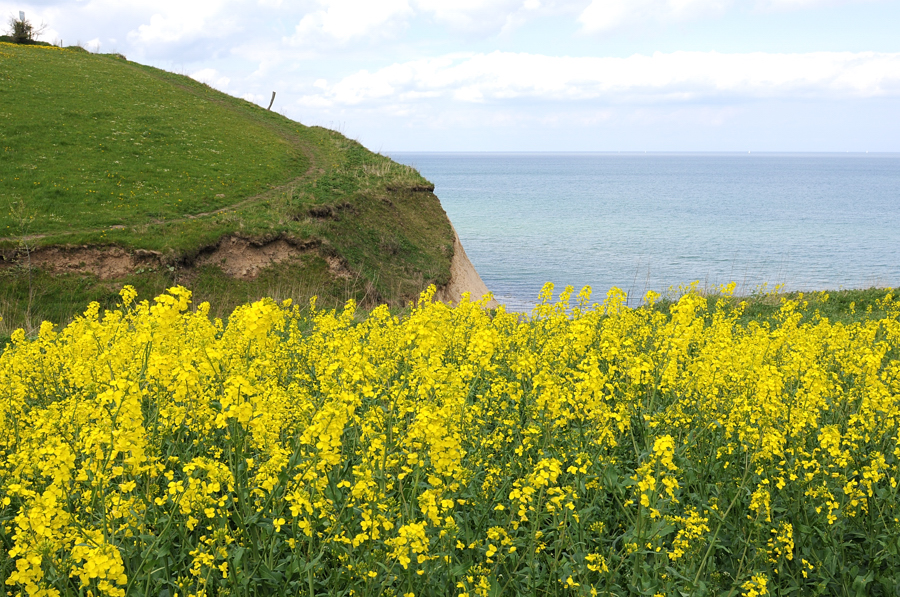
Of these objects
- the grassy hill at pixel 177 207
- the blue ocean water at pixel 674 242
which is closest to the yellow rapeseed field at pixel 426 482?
the grassy hill at pixel 177 207

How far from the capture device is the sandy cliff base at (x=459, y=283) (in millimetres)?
28297

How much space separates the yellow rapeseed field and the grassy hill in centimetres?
1301

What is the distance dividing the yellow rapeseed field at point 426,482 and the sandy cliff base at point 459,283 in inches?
865

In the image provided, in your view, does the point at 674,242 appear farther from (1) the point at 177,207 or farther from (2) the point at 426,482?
(2) the point at 426,482

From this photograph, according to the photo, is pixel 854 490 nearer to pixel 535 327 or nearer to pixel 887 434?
pixel 887 434

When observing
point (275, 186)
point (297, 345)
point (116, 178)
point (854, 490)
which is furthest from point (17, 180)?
point (854, 490)

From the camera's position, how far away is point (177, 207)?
962 inches

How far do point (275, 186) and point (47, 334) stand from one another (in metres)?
23.1

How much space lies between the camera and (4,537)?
408 cm

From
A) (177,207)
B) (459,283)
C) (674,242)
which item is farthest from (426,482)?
(674,242)

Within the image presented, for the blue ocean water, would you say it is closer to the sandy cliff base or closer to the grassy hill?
the sandy cliff base

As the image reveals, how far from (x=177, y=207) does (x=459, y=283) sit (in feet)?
45.1

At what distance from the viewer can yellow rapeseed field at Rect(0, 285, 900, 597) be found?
3.33 meters

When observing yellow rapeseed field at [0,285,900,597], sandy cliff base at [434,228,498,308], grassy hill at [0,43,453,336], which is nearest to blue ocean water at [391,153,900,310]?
sandy cliff base at [434,228,498,308]
